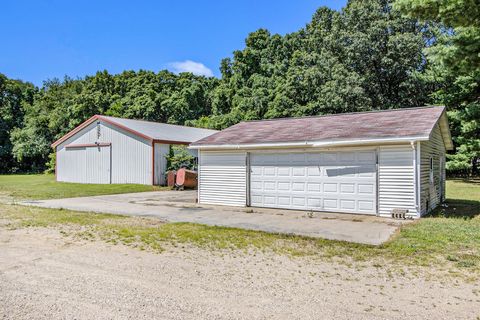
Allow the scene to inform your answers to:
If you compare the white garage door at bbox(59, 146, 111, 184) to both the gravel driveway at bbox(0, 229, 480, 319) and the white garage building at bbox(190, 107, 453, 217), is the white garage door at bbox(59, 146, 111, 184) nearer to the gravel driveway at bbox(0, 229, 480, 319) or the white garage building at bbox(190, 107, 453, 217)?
the white garage building at bbox(190, 107, 453, 217)

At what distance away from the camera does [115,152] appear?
21.8m

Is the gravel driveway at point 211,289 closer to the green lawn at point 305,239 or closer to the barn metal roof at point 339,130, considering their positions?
the green lawn at point 305,239

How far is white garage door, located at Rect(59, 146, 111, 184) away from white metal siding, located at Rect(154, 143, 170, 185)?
3.71 meters

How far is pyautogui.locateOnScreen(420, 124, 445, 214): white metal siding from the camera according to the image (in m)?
10.3

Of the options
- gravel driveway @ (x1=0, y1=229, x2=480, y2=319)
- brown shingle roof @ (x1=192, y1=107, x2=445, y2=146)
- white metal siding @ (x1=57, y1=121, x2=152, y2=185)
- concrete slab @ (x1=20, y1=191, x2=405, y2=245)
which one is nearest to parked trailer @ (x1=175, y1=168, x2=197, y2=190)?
white metal siding @ (x1=57, y1=121, x2=152, y2=185)

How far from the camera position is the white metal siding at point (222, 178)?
1255 cm

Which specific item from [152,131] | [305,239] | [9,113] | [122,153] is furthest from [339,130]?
[9,113]

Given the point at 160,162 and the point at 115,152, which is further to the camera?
the point at 115,152

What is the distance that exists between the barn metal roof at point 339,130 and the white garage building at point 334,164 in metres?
0.03

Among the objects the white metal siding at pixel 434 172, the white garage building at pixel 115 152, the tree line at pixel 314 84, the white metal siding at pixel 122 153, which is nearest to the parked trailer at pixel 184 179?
the white garage building at pixel 115 152

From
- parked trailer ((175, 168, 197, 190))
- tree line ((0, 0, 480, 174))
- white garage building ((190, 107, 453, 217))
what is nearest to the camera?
white garage building ((190, 107, 453, 217))

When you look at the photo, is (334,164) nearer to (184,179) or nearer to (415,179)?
(415,179)

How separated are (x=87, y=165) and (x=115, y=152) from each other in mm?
2852

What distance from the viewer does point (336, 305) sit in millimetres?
3963
